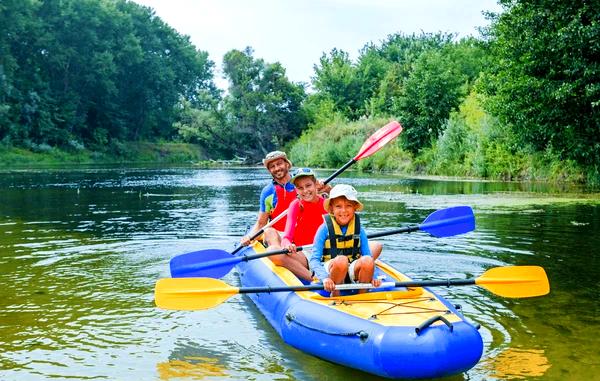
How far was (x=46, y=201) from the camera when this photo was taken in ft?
49.4

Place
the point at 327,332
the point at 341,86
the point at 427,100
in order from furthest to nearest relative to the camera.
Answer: the point at 341,86, the point at 427,100, the point at 327,332

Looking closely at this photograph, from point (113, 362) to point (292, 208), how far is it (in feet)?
6.89

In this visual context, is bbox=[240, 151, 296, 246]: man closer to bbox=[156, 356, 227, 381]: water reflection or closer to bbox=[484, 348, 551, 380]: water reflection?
bbox=[156, 356, 227, 381]: water reflection

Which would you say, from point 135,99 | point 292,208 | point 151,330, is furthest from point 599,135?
point 135,99

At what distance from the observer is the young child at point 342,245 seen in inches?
183

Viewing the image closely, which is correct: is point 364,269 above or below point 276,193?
below

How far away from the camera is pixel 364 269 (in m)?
4.61

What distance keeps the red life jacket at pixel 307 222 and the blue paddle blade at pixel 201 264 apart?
0.72 m

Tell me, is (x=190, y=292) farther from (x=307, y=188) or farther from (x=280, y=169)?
(x=280, y=169)

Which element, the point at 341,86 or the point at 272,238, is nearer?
the point at 272,238

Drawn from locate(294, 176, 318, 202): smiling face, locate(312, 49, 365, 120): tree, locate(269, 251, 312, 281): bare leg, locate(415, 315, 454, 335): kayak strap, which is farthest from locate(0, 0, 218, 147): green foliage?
locate(415, 315, 454, 335): kayak strap

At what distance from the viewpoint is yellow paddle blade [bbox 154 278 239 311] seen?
187 inches

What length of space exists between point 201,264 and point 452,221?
2544mm

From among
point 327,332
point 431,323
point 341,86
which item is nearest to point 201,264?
point 327,332
